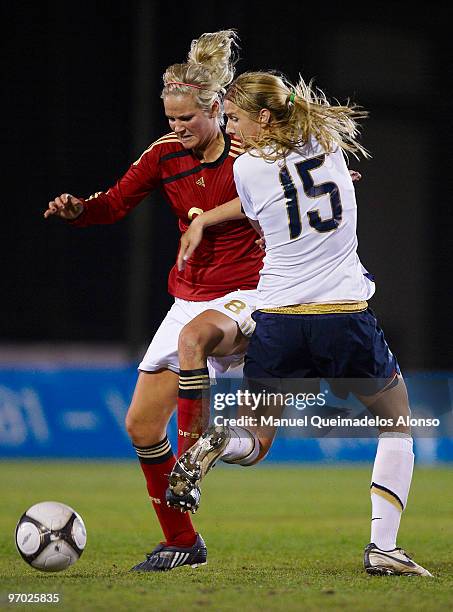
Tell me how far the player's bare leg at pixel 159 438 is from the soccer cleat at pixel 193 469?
81 centimetres

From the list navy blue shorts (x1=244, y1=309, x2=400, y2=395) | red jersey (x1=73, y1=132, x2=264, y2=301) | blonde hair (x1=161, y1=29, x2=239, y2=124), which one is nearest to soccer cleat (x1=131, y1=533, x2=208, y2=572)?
navy blue shorts (x1=244, y1=309, x2=400, y2=395)

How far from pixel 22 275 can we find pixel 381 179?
6460 mm

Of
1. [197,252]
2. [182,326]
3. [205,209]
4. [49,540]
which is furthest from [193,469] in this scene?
[205,209]

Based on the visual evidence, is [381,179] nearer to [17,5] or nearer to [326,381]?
[17,5]

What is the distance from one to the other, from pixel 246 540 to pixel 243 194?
2.54m

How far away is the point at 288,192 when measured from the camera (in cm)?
473

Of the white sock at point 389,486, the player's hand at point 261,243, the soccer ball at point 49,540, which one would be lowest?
the soccer ball at point 49,540

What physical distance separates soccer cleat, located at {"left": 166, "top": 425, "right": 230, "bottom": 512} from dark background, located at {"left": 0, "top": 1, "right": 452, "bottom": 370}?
7224 millimetres

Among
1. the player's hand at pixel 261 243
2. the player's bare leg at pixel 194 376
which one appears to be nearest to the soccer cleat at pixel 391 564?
the player's bare leg at pixel 194 376

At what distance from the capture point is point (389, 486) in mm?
4879

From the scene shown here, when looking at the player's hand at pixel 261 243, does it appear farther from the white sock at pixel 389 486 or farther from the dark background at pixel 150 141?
the dark background at pixel 150 141

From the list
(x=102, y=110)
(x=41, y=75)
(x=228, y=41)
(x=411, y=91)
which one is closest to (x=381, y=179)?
(x=411, y=91)

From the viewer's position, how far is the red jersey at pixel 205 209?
18.1ft

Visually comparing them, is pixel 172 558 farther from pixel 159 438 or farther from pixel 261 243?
pixel 261 243
